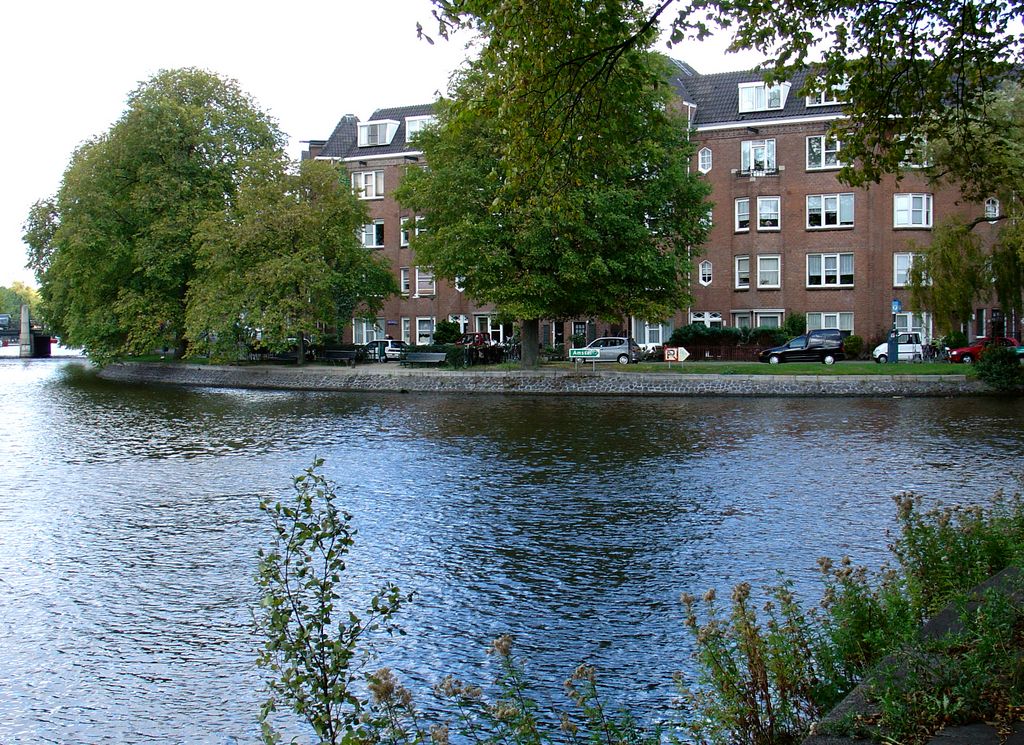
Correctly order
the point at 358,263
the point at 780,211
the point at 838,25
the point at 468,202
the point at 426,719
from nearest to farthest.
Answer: the point at 426,719
the point at 838,25
the point at 468,202
the point at 358,263
the point at 780,211

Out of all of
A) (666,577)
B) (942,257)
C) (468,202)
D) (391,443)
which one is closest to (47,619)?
(666,577)

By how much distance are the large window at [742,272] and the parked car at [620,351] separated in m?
10.0

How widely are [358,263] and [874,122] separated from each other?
42.6 m

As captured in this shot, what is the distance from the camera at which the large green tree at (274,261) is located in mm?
49562

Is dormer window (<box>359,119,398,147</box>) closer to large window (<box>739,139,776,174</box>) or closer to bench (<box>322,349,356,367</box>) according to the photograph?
bench (<box>322,349,356,367</box>)

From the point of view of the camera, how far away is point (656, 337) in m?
60.2

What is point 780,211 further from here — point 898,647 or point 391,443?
point 898,647

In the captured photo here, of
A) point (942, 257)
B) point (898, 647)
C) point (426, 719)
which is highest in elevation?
point (942, 257)

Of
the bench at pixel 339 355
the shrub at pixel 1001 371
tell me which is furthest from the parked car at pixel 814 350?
the bench at pixel 339 355

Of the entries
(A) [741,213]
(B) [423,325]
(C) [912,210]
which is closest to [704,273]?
(A) [741,213]

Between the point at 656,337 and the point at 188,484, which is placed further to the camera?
the point at 656,337

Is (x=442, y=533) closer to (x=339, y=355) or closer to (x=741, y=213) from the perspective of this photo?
(x=339, y=355)

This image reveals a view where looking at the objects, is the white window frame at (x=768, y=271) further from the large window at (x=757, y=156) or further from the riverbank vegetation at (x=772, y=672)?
the riverbank vegetation at (x=772, y=672)

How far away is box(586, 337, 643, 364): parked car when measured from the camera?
51.5m
